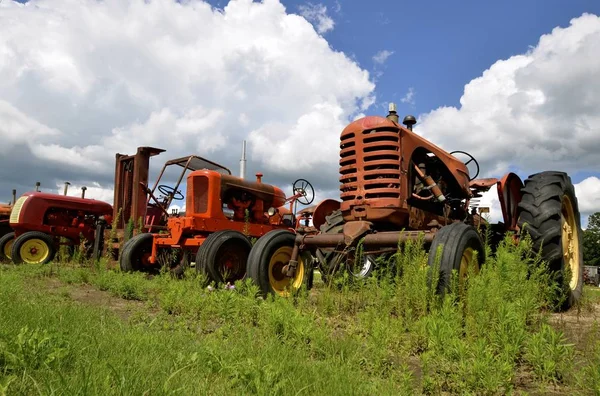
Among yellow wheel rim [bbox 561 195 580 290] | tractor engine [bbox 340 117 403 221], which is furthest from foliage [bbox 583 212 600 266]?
tractor engine [bbox 340 117 403 221]

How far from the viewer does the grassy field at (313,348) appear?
189 cm

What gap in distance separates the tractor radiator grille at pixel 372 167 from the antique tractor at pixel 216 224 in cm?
192

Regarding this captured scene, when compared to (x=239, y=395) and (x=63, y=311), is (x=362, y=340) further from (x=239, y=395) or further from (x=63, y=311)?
(x=63, y=311)

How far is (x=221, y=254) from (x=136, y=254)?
2506 mm

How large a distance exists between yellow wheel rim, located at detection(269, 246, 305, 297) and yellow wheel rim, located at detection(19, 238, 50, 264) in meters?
6.97

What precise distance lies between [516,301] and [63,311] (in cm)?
322

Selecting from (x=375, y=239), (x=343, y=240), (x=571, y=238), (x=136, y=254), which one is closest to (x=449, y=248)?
(x=375, y=239)

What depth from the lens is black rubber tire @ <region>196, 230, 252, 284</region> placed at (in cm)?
559

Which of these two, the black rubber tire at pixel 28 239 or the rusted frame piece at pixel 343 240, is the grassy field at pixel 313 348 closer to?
the rusted frame piece at pixel 343 240

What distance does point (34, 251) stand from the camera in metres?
9.43

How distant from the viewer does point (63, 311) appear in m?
3.15

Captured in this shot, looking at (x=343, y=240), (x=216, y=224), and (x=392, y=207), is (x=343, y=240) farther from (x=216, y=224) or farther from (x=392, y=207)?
(x=216, y=224)

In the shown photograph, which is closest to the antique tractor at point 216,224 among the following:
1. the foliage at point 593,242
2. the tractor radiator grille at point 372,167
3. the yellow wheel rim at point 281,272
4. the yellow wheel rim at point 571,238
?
the yellow wheel rim at point 281,272

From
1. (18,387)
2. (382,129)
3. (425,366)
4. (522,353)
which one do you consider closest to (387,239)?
(382,129)
